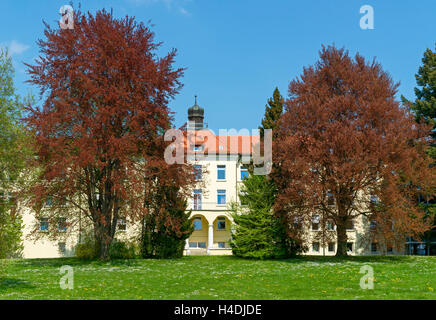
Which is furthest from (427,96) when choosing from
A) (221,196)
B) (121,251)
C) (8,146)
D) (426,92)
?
(8,146)

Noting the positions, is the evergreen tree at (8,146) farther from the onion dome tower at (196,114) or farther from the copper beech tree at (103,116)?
the onion dome tower at (196,114)

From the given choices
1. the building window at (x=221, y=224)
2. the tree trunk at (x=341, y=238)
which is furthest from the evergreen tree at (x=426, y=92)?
the building window at (x=221, y=224)

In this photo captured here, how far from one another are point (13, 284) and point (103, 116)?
37.2ft

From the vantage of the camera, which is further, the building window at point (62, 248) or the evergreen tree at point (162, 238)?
the building window at point (62, 248)

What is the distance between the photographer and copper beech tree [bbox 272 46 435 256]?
30938 mm

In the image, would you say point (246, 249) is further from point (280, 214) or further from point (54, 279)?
point (54, 279)

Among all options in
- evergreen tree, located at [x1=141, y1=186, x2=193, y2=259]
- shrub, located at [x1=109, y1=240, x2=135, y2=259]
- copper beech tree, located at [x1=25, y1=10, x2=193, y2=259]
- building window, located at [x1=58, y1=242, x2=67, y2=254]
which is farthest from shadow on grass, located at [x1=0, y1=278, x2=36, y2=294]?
building window, located at [x1=58, y1=242, x2=67, y2=254]

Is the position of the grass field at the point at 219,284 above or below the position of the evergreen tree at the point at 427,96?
below

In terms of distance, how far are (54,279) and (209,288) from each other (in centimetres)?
806

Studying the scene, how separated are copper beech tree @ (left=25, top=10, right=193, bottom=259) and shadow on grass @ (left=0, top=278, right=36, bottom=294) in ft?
24.4

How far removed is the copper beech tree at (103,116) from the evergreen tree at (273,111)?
32.6 ft

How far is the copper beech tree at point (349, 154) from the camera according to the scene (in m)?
30.9

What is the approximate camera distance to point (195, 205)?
174ft

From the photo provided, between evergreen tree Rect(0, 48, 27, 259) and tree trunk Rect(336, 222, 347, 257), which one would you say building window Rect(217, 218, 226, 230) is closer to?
tree trunk Rect(336, 222, 347, 257)
